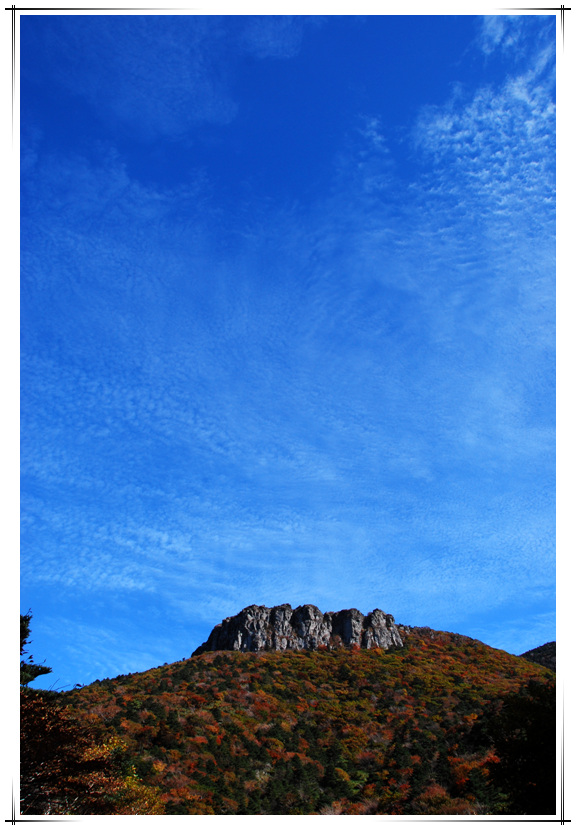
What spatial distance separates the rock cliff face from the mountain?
9934 mm

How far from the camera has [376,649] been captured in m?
86.6

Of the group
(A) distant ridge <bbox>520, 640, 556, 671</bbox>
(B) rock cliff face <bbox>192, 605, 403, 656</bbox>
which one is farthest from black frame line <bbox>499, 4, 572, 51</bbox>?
(B) rock cliff face <bbox>192, 605, 403, 656</bbox>

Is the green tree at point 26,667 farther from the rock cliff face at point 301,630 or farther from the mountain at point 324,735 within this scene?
the rock cliff face at point 301,630

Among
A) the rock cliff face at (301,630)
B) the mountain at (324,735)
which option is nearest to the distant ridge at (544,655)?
the mountain at (324,735)

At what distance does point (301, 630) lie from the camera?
308 feet

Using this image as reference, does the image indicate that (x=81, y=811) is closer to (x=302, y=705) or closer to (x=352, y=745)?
(x=352, y=745)

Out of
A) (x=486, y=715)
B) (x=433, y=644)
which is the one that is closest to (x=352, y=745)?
(x=486, y=715)

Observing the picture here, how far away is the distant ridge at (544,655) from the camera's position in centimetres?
8159

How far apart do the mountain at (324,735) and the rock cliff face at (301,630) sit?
993 cm

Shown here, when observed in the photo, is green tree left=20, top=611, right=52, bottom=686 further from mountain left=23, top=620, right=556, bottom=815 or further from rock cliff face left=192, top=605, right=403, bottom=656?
rock cliff face left=192, top=605, right=403, bottom=656
